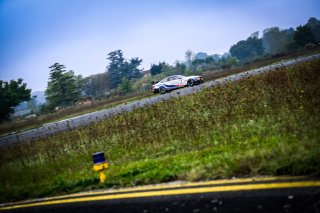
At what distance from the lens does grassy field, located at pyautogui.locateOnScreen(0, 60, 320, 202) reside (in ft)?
17.5

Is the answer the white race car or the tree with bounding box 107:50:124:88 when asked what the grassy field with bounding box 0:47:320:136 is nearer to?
the white race car

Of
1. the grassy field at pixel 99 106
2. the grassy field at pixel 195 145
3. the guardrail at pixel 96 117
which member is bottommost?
the grassy field at pixel 195 145

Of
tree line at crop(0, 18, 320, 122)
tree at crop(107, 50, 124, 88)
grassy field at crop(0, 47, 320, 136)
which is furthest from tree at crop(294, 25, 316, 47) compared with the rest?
tree at crop(107, 50, 124, 88)

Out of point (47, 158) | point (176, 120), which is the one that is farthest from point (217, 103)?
point (47, 158)

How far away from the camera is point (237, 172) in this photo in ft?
16.8

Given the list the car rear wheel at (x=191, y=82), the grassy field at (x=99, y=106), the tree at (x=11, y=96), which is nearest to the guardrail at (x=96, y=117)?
the car rear wheel at (x=191, y=82)

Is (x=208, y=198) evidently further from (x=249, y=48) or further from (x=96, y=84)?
(x=249, y=48)

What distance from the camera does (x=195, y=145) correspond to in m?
7.95

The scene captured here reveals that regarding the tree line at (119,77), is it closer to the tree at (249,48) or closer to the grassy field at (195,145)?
the tree at (249,48)

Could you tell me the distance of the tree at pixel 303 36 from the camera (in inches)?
2869

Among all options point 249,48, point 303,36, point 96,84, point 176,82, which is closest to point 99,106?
point 176,82

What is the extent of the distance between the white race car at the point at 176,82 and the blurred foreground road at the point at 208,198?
69.3 feet

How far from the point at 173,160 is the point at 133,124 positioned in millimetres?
5989

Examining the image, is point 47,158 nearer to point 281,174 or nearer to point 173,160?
point 173,160
